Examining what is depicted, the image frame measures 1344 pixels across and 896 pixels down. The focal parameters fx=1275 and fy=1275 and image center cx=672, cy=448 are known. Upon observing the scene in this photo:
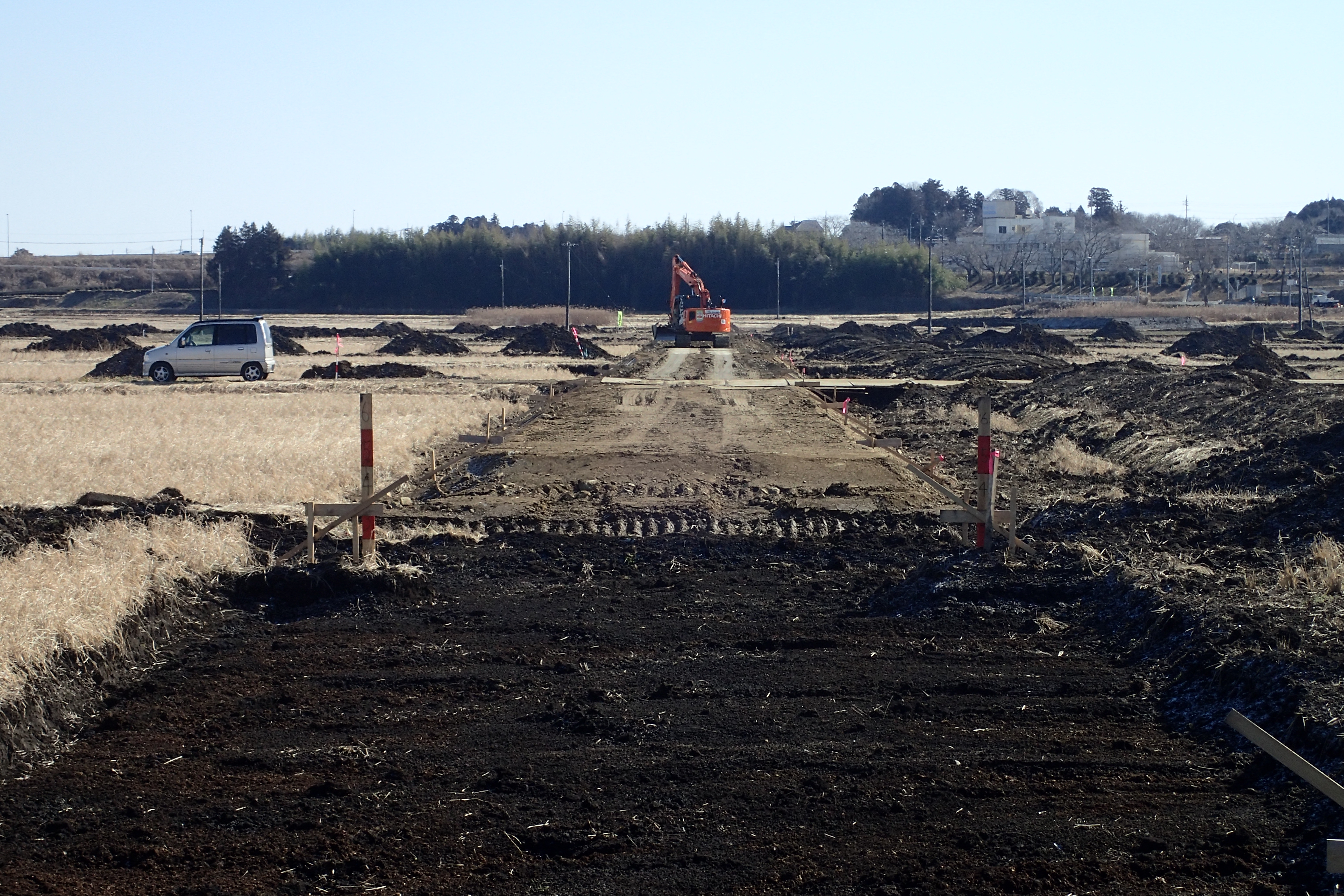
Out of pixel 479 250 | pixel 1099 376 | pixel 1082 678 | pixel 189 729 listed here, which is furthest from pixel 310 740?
pixel 479 250

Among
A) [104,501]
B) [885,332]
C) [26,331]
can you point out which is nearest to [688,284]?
[885,332]

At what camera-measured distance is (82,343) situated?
48.6 meters

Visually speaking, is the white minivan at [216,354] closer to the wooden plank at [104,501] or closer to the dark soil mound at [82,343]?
the dark soil mound at [82,343]

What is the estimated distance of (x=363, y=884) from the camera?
4.93 meters

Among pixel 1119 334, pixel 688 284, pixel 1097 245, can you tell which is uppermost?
pixel 1097 245

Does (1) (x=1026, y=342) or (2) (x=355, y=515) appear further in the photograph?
(1) (x=1026, y=342)

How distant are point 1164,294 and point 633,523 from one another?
354 feet

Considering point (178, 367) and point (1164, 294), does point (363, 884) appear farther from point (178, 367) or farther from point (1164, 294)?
point (1164, 294)

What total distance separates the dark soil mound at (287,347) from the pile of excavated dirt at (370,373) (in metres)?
10.9

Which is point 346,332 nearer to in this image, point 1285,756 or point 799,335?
point 799,335

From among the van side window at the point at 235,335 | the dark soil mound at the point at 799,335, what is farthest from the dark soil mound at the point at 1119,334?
the van side window at the point at 235,335

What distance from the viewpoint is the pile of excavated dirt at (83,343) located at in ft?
155

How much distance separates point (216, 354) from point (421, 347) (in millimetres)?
18279

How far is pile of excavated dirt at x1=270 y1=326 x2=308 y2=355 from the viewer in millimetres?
49594
